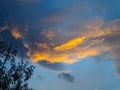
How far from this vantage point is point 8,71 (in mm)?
48656

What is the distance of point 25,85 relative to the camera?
163 ft

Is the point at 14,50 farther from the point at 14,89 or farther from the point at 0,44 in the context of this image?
the point at 14,89

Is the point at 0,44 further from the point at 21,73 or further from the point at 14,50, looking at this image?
the point at 21,73

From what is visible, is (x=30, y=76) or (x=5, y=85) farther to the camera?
(x=30, y=76)

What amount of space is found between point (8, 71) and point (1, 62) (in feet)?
5.34

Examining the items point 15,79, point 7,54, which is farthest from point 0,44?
point 15,79

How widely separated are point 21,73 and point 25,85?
185 centimetres

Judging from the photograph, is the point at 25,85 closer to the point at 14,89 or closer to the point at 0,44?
the point at 14,89

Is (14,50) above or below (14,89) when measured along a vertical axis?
above

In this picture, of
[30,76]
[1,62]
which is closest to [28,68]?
[30,76]

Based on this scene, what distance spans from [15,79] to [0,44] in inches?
212

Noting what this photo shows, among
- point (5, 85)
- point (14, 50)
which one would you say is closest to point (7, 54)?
point (14, 50)

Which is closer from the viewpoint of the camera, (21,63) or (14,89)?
(14,89)

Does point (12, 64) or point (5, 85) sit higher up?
point (12, 64)
